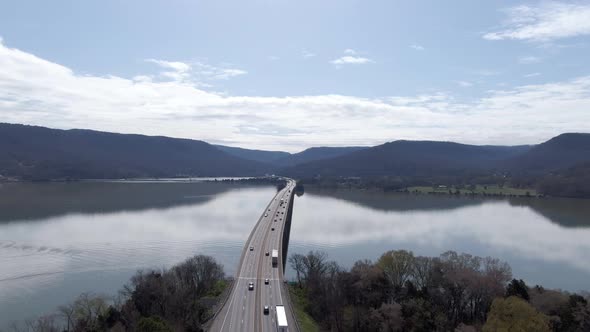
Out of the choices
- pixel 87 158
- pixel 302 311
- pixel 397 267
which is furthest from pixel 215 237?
pixel 87 158

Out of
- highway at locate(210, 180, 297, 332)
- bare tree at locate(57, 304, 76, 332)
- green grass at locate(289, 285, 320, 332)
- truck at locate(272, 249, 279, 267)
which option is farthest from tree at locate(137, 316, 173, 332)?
truck at locate(272, 249, 279, 267)

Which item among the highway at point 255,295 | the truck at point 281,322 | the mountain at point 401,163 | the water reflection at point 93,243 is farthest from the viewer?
the mountain at point 401,163

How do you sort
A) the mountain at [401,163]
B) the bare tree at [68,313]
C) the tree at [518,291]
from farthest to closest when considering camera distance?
the mountain at [401,163] → the bare tree at [68,313] → the tree at [518,291]

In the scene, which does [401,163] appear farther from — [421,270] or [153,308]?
[153,308]

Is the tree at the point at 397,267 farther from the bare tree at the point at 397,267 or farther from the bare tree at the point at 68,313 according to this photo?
the bare tree at the point at 68,313

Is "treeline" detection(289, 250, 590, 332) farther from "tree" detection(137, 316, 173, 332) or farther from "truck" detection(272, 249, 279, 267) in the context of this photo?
"tree" detection(137, 316, 173, 332)

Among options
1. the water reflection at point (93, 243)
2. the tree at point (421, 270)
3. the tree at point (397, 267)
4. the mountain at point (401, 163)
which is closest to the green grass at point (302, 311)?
the tree at point (397, 267)

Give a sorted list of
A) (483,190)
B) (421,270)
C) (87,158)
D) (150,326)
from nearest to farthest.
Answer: (150,326) < (421,270) < (483,190) < (87,158)
